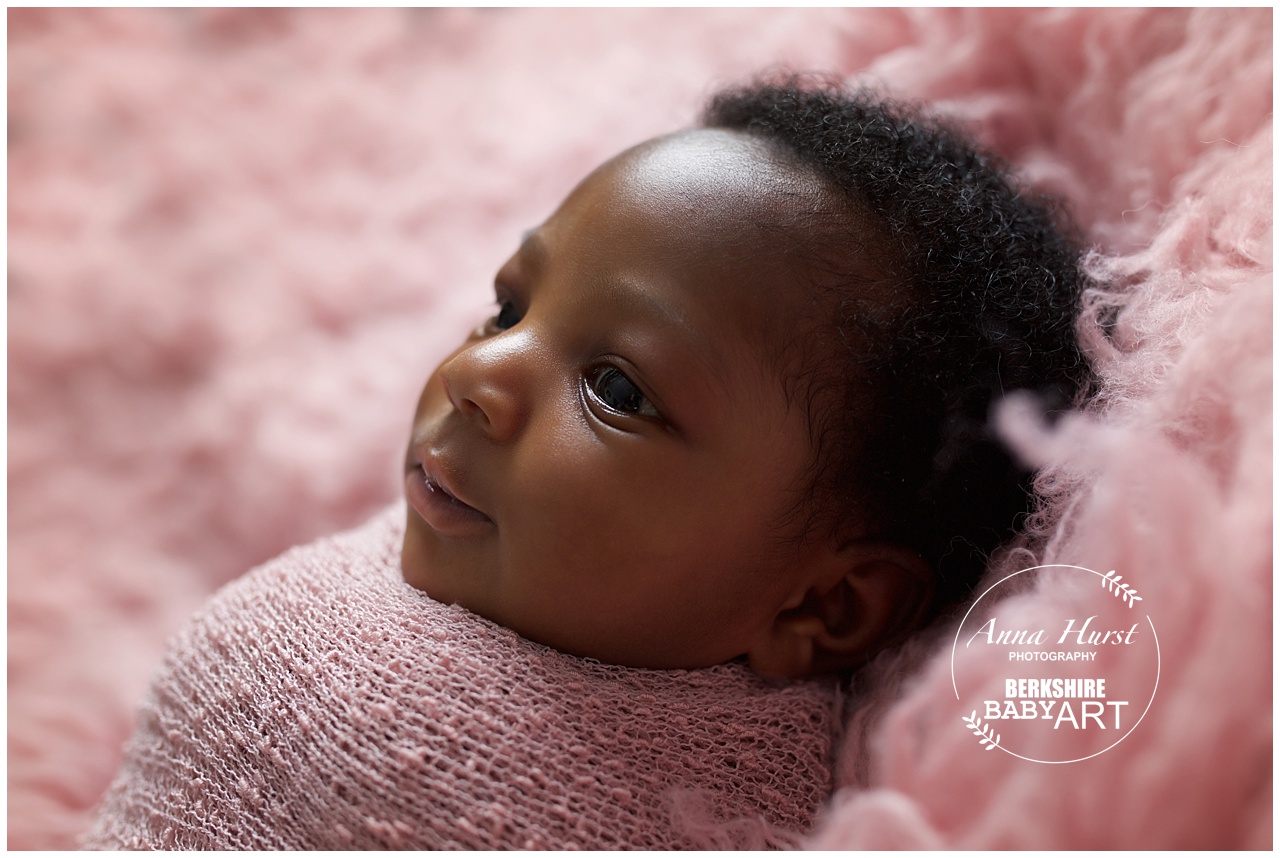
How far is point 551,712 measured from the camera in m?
0.76

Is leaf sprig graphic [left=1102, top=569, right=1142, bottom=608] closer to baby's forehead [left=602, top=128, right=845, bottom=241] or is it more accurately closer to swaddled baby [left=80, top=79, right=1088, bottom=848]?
swaddled baby [left=80, top=79, right=1088, bottom=848]

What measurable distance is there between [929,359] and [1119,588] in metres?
0.23

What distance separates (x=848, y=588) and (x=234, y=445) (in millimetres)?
759

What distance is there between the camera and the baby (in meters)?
0.77

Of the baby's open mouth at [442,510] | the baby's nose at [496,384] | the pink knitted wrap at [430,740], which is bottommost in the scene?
the pink knitted wrap at [430,740]

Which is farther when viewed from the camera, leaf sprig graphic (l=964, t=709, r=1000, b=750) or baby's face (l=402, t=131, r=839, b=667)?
baby's face (l=402, t=131, r=839, b=667)

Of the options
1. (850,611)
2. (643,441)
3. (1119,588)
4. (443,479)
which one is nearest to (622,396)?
(643,441)

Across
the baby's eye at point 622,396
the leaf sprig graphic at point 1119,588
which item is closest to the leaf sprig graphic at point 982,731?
the leaf sprig graphic at point 1119,588

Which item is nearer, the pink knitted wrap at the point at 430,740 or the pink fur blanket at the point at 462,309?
the pink fur blanket at the point at 462,309

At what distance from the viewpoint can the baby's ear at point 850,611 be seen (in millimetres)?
809

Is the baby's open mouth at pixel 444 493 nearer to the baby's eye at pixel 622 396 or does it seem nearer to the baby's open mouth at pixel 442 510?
the baby's open mouth at pixel 442 510

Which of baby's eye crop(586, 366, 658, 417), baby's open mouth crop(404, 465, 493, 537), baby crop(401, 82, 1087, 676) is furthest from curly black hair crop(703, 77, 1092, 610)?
baby's open mouth crop(404, 465, 493, 537)

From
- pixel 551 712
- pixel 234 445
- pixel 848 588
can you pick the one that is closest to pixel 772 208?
pixel 848 588

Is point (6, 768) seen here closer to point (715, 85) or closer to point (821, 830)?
point (821, 830)
